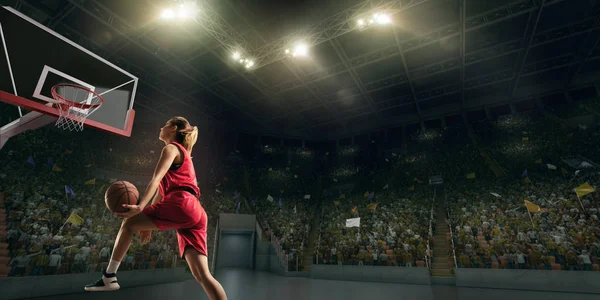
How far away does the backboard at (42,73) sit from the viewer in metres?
4.80

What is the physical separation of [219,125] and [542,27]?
1995 cm

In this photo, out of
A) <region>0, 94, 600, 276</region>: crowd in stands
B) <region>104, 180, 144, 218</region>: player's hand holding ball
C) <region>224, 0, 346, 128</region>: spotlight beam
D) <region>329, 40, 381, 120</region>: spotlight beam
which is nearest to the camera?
<region>104, 180, 144, 218</region>: player's hand holding ball

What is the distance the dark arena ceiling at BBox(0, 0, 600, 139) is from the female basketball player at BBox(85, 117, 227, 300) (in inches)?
396

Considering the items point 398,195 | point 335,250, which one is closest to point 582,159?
point 398,195

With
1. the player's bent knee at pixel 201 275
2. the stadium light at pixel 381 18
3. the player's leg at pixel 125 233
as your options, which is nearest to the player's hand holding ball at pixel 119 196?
the player's leg at pixel 125 233

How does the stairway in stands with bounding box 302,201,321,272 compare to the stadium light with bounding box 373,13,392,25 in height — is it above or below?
below

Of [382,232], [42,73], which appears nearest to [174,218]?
[42,73]

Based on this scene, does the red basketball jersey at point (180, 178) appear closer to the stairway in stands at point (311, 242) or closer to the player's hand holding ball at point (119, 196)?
the player's hand holding ball at point (119, 196)

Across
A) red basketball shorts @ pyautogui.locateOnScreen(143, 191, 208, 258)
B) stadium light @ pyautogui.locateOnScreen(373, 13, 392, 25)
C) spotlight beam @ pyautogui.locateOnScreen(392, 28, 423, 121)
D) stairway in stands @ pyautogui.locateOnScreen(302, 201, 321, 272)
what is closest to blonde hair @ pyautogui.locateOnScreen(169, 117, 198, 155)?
red basketball shorts @ pyautogui.locateOnScreen(143, 191, 208, 258)

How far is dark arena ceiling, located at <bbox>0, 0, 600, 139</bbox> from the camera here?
38.1 ft

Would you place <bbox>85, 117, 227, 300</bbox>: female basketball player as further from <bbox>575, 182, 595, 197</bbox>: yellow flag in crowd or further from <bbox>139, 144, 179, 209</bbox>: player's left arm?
<bbox>575, 182, 595, 197</bbox>: yellow flag in crowd

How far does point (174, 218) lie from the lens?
2.24 metres

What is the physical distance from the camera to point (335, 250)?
13172mm

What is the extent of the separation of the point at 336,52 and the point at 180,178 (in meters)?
13.3
